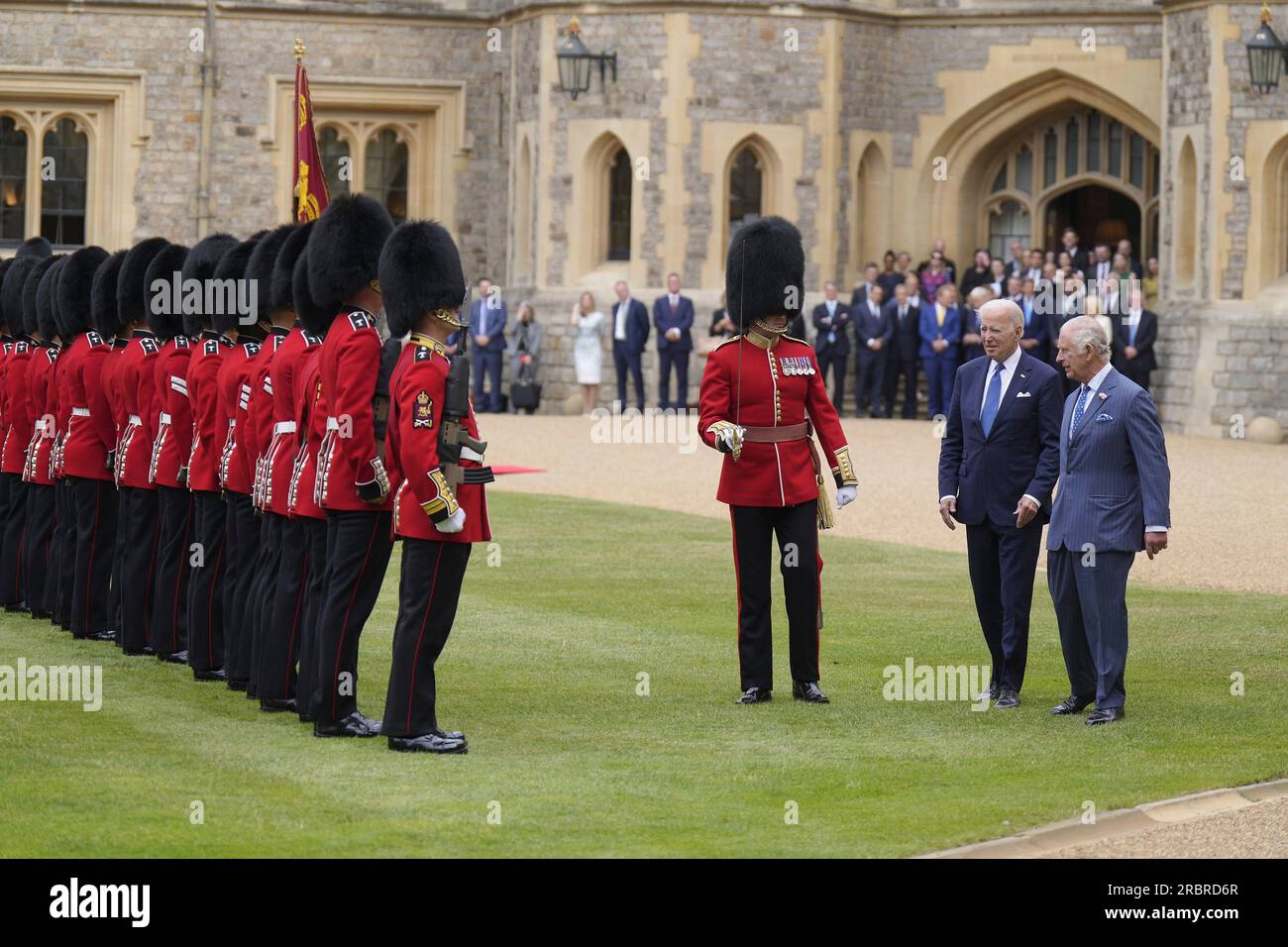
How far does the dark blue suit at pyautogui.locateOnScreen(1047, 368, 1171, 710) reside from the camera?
7.94 meters

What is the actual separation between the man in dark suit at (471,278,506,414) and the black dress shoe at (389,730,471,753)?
17089 mm

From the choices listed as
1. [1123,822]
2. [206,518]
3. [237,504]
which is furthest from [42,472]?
[1123,822]

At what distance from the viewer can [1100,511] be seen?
7992 mm

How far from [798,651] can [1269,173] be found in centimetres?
1458

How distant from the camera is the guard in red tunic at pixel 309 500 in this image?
772 centimetres

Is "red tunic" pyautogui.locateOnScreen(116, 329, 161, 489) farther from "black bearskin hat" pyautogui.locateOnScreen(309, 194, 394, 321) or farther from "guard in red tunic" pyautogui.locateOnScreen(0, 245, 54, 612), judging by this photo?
"black bearskin hat" pyautogui.locateOnScreen(309, 194, 394, 321)

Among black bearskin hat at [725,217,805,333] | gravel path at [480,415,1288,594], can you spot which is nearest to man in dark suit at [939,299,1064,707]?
black bearskin hat at [725,217,805,333]

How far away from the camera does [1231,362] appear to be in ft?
70.5

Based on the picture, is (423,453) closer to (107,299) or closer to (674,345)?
(107,299)

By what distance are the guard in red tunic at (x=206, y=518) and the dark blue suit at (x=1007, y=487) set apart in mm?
2815

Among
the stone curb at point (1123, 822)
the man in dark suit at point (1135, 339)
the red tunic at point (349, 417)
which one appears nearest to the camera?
the stone curb at point (1123, 822)

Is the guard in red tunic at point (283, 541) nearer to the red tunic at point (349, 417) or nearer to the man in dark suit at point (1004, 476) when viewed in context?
the red tunic at point (349, 417)

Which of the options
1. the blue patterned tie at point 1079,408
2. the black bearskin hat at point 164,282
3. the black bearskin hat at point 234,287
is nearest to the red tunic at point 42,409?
the black bearskin hat at point 164,282
